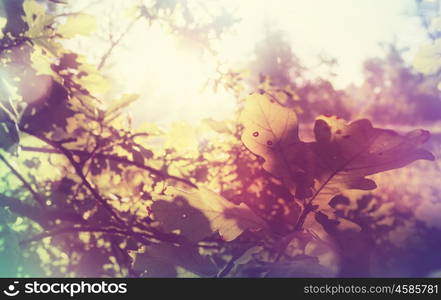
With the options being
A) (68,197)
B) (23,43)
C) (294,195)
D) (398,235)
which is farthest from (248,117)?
(398,235)

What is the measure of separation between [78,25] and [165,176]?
103 centimetres

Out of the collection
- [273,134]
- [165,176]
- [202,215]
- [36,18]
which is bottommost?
[202,215]

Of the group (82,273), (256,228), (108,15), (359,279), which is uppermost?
(108,15)

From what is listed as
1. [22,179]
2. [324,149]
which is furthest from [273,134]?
[22,179]

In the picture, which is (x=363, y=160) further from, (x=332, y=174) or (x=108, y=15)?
(x=108, y=15)

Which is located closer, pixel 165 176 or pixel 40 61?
pixel 40 61

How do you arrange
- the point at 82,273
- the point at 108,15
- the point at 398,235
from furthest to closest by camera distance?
1. the point at 108,15
2. the point at 398,235
3. the point at 82,273

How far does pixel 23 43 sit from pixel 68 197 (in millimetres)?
1268

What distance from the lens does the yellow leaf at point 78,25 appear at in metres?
2.00

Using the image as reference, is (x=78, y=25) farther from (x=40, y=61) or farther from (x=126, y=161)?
(x=126, y=161)

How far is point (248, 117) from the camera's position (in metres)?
0.79

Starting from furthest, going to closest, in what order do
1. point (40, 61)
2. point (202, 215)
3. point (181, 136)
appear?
point (181, 136)
point (40, 61)
point (202, 215)

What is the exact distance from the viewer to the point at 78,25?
2012mm

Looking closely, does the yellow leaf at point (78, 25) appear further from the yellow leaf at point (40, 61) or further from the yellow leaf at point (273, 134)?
the yellow leaf at point (273, 134)
